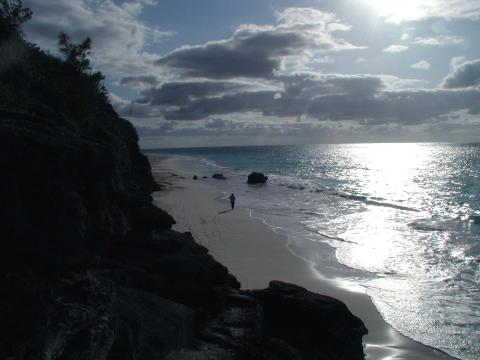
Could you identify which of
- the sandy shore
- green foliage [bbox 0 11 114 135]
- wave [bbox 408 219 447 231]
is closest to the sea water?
wave [bbox 408 219 447 231]

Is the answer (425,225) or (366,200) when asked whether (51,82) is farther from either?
(366,200)

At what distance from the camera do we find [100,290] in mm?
5789

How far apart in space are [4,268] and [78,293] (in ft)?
3.54

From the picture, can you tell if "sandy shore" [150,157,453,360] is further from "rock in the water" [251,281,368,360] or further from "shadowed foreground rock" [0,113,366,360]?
"shadowed foreground rock" [0,113,366,360]

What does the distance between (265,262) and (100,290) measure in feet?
40.3

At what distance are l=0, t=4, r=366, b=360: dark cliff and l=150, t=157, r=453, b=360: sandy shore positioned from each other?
2230 millimetres

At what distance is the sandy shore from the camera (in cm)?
1062

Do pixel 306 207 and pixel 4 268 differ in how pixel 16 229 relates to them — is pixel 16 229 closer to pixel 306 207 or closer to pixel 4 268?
pixel 4 268

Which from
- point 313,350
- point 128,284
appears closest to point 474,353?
point 313,350

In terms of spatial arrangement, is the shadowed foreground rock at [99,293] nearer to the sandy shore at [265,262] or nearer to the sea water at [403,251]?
the sandy shore at [265,262]

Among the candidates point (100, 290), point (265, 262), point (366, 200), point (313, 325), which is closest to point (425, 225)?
point (366, 200)

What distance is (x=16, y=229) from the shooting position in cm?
577

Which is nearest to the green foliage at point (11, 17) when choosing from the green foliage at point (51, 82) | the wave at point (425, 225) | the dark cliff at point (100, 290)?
the green foliage at point (51, 82)

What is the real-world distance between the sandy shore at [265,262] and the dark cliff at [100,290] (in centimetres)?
223
